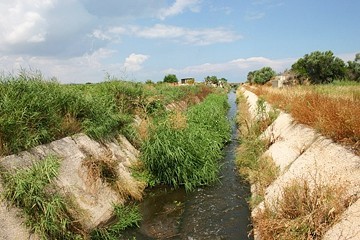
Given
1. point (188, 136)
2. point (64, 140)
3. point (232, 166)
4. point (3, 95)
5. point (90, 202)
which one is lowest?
point (232, 166)

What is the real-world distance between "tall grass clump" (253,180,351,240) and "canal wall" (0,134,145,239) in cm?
335

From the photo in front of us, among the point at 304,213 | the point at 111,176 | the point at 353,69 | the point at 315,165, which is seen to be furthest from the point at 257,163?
the point at 353,69

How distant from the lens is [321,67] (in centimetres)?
5369

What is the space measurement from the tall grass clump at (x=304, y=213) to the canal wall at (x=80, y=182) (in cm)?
335

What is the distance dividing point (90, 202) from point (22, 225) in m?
1.76

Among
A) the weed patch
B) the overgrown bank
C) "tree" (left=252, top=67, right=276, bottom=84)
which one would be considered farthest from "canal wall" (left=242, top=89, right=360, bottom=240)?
"tree" (left=252, top=67, right=276, bottom=84)

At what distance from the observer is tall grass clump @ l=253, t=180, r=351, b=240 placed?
4695 mm

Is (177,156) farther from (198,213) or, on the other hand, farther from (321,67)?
(321,67)

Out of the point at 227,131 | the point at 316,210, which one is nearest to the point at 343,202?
the point at 316,210

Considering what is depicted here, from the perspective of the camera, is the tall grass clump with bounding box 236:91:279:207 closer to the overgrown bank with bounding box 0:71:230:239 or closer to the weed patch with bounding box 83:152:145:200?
the overgrown bank with bounding box 0:71:230:239

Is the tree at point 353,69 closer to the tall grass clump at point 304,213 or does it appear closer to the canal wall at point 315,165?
the canal wall at point 315,165

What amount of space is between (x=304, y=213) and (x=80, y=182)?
4452 millimetres

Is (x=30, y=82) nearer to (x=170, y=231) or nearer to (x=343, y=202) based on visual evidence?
(x=170, y=231)

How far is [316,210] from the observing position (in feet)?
15.7
